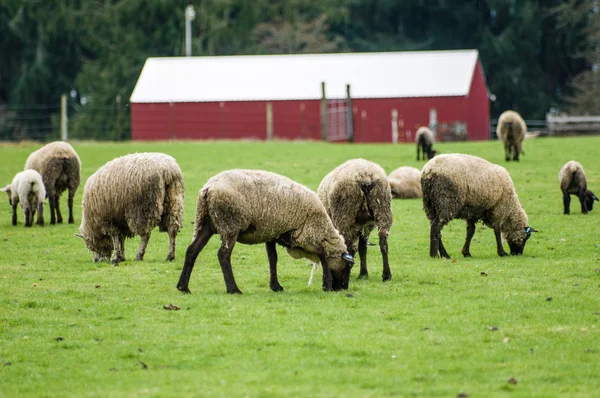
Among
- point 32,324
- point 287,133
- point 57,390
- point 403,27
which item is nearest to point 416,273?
point 32,324

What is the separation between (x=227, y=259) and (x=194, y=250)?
399mm

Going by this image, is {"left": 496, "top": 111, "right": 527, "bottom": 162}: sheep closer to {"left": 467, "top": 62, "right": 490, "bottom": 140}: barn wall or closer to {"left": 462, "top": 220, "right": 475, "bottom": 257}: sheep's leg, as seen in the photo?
{"left": 462, "top": 220, "right": 475, "bottom": 257}: sheep's leg

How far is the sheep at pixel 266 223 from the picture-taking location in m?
11.9

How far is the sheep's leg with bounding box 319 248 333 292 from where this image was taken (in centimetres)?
1234

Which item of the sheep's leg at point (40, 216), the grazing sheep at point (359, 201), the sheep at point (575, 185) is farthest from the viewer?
the sheep at point (575, 185)

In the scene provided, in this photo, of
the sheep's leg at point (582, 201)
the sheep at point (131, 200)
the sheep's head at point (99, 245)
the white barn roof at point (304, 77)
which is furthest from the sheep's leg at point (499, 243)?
the white barn roof at point (304, 77)

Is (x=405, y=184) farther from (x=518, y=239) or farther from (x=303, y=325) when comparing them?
(x=303, y=325)

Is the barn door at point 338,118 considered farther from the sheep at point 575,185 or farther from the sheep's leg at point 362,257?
the sheep's leg at point 362,257

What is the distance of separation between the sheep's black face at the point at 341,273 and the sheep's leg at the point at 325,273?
0.06 metres

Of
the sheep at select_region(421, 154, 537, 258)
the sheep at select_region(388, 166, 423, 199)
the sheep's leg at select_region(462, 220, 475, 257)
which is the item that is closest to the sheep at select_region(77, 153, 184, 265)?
the sheep at select_region(421, 154, 537, 258)

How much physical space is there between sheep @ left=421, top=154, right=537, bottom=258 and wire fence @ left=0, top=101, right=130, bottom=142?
132 ft

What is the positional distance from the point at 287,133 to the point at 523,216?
3176cm

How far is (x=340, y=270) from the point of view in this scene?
1244 cm

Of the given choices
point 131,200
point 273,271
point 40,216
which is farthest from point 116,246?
point 40,216
